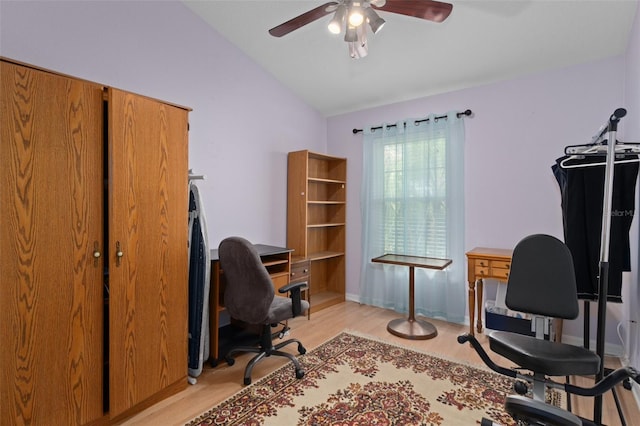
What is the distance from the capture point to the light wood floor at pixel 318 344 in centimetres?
190

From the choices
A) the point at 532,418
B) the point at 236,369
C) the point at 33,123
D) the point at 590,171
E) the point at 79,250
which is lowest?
the point at 236,369

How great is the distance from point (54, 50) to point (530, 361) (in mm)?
3362

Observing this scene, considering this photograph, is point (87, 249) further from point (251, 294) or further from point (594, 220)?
point (594, 220)

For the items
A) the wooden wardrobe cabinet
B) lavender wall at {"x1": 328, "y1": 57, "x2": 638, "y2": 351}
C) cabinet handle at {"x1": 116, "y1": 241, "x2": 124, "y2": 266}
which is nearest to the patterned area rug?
A: the wooden wardrobe cabinet

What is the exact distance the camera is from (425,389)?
2148 millimetres

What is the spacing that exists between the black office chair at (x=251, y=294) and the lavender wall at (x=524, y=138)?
2.20m

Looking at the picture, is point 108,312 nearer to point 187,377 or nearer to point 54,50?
point 187,377

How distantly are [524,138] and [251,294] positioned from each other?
2.94 metres

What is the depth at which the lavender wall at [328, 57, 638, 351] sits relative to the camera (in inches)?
109

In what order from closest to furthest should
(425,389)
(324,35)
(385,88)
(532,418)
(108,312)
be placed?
1. (532,418)
2. (108,312)
3. (425,389)
4. (324,35)
5. (385,88)

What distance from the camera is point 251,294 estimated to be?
2.23 m

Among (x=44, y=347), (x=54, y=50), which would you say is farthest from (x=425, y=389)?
(x=54, y=50)

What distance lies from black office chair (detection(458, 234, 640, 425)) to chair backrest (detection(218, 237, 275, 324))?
129 cm

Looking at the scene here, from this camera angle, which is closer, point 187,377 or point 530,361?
point 530,361
